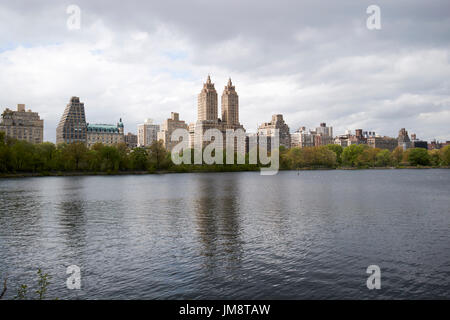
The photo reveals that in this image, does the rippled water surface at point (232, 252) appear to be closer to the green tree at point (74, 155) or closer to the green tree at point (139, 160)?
the green tree at point (74, 155)

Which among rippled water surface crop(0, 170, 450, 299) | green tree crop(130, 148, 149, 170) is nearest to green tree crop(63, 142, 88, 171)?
green tree crop(130, 148, 149, 170)

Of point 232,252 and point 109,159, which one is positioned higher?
point 109,159

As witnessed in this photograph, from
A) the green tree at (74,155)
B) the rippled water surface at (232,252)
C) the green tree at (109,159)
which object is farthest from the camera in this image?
the green tree at (109,159)

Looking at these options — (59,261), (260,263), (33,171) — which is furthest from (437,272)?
(33,171)

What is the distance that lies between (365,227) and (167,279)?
21787 mm

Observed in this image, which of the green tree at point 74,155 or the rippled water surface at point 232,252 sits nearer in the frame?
the rippled water surface at point 232,252
